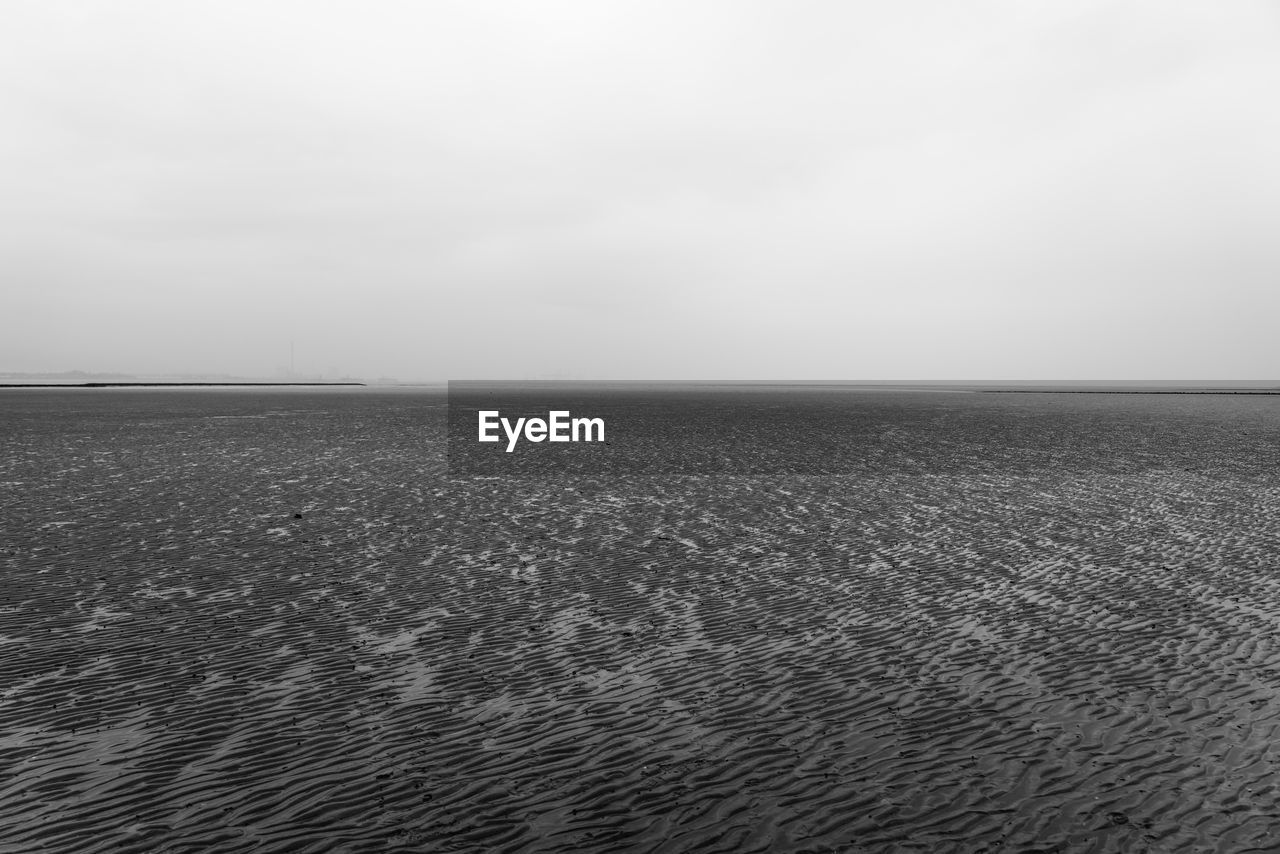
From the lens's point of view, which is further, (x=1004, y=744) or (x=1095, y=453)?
(x=1095, y=453)

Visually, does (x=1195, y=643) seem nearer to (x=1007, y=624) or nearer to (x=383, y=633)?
(x=1007, y=624)

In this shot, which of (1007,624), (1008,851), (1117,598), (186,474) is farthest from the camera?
(186,474)

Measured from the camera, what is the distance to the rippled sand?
43.9ft

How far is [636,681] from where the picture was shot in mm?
Result: 19422

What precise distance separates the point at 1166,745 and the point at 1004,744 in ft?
10.1

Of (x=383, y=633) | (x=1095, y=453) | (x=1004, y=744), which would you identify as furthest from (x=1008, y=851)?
(x=1095, y=453)

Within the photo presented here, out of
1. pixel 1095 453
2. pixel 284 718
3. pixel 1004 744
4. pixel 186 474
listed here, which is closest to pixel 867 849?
pixel 1004 744

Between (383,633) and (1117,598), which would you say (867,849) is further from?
(1117,598)

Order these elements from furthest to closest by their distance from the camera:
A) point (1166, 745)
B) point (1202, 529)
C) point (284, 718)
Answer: point (1202, 529) < point (284, 718) < point (1166, 745)

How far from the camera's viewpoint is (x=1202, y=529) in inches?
1559

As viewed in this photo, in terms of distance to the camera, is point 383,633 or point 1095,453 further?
point 1095,453

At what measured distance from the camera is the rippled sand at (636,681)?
43.9 feet

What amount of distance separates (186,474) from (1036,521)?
57.4 metres

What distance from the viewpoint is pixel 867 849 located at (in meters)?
12.5
